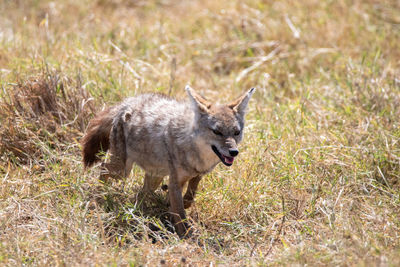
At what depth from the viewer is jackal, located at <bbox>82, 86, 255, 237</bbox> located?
16.0ft

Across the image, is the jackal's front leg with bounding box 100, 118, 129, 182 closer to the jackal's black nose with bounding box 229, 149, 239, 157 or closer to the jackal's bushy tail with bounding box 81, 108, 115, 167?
the jackal's bushy tail with bounding box 81, 108, 115, 167

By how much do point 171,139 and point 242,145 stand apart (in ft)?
3.94

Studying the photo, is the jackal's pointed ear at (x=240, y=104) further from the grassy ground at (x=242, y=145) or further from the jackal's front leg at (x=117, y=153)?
the jackal's front leg at (x=117, y=153)

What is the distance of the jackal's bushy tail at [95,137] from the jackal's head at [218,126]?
1.06 meters

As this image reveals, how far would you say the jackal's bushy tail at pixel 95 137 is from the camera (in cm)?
542

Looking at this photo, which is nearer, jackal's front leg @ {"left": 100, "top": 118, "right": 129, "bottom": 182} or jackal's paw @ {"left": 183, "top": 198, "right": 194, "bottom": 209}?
jackal's paw @ {"left": 183, "top": 198, "right": 194, "bottom": 209}

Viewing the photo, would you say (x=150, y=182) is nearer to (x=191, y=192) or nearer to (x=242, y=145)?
(x=191, y=192)

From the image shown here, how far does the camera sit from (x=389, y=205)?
16.9 feet

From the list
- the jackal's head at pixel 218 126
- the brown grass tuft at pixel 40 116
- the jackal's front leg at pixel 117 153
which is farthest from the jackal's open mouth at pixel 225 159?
the brown grass tuft at pixel 40 116

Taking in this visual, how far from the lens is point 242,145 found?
600cm

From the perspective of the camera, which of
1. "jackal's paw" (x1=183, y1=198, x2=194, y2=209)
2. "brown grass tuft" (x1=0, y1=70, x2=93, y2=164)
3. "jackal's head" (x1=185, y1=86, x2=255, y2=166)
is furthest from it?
"brown grass tuft" (x1=0, y1=70, x2=93, y2=164)

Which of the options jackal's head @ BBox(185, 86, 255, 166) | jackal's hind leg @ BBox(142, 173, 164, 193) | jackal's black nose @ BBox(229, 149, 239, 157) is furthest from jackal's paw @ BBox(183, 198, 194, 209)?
jackal's black nose @ BBox(229, 149, 239, 157)

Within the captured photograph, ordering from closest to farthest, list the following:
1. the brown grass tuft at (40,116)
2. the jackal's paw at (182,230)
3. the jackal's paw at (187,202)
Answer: the jackal's paw at (182,230)
the jackal's paw at (187,202)
the brown grass tuft at (40,116)

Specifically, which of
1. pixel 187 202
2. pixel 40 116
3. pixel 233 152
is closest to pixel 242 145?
pixel 187 202
